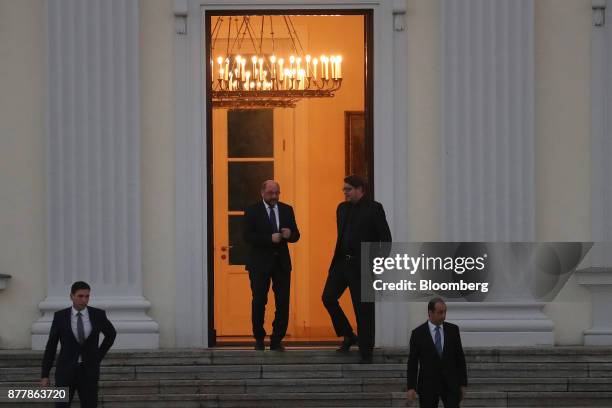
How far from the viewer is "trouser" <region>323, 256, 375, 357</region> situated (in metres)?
15.5

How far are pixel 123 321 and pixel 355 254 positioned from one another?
2462 millimetres

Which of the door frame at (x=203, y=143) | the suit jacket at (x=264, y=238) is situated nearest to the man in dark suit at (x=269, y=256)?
the suit jacket at (x=264, y=238)

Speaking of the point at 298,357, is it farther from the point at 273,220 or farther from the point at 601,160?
the point at 601,160

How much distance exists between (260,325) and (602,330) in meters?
3.49

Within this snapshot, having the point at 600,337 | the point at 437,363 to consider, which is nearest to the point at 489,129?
the point at 600,337

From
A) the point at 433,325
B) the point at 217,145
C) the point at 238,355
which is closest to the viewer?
the point at 433,325

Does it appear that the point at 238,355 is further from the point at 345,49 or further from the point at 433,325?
the point at 345,49

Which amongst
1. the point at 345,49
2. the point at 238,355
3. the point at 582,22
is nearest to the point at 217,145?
the point at 345,49

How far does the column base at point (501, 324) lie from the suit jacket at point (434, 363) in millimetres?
3043

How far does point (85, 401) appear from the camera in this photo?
13.2 m

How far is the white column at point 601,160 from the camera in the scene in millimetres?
16266

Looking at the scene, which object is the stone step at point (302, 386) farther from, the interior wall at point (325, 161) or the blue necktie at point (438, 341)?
the interior wall at point (325, 161)

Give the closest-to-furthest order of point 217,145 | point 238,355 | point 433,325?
point 433,325 < point 238,355 < point 217,145

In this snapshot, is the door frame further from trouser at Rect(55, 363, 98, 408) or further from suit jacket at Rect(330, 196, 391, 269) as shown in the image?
trouser at Rect(55, 363, 98, 408)
